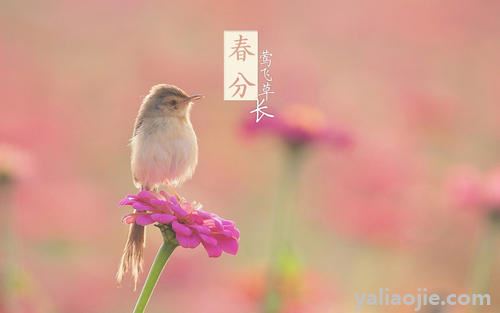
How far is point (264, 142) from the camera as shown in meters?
3.38

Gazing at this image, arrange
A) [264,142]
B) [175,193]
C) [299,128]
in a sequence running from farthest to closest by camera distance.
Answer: [264,142] < [299,128] < [175,193]

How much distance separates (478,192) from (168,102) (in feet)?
3.60

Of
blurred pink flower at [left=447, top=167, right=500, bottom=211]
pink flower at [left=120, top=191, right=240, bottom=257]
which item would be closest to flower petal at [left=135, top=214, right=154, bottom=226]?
pink flower at [left=120, top=191, right=240, bottom=257]

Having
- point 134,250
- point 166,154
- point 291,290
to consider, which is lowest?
point 291,290

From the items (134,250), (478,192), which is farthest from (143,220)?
(478,192)

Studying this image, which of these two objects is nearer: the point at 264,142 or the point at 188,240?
the point at 188,240

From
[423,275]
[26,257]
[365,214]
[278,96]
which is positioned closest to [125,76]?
[278,96]

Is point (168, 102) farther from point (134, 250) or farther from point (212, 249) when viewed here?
point (212, 249)

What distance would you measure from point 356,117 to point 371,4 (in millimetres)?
515

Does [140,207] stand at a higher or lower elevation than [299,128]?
lower

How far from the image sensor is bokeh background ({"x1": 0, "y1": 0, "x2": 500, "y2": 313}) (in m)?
2.41

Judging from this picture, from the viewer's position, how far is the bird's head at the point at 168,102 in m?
1.51

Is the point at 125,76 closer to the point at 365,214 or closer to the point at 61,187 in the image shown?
the point at 61,187

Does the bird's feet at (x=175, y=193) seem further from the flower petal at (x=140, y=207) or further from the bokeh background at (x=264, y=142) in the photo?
the bokeh background at (x=264, y=142)
